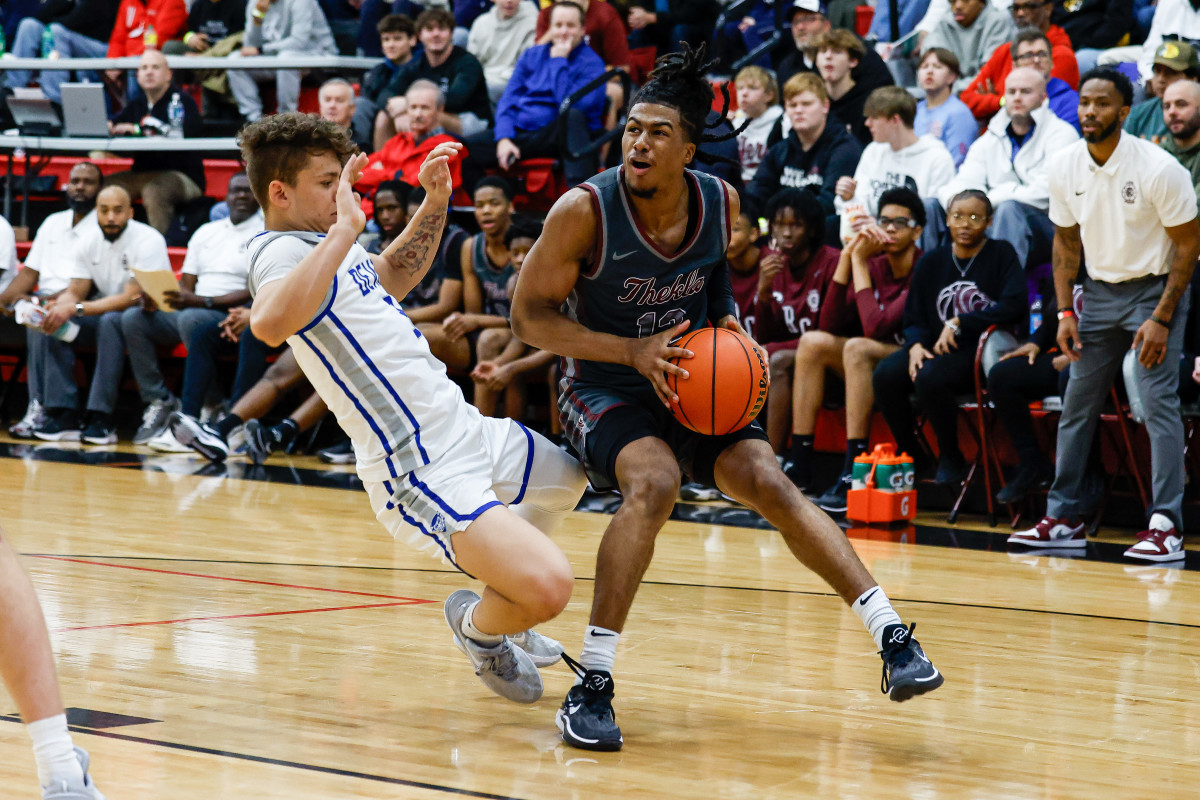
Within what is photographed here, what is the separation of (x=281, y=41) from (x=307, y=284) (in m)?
9.59

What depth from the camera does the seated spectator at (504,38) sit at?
447 inches

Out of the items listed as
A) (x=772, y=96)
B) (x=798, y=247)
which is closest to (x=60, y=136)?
(x=772, y=96)

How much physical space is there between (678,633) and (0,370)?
28.3 ft

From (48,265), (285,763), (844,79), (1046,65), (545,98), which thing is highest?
(1046,65)

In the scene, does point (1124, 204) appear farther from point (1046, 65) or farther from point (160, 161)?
point (160, 161)

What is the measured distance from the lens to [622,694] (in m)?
3.74

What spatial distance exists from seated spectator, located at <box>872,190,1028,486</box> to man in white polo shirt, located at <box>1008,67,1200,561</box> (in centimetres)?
61

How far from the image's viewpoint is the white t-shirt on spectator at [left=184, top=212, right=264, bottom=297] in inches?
394

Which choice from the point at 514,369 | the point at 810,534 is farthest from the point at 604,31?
the point at 810,534

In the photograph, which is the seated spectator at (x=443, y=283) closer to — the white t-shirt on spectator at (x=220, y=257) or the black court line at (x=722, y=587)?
the white t-shirt on spectator at (x=220, y=257)

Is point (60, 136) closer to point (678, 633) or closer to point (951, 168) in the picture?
point (951, 168)

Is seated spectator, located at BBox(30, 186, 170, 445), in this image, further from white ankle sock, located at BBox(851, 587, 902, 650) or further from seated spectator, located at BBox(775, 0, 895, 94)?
white ankle sock, located at BBox(851, 587, 902, 650)

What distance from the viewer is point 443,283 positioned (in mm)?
9359

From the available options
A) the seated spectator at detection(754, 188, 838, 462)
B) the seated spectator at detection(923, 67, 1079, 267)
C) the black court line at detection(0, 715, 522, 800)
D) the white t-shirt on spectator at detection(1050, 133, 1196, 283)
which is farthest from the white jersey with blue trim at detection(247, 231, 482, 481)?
the seated spectator at detection(923, 67, 1079, 267)
